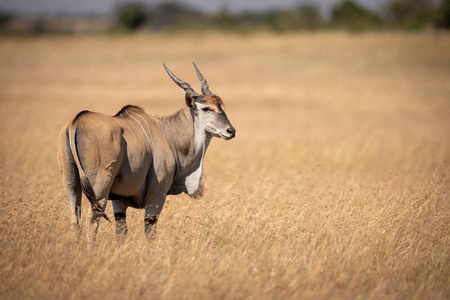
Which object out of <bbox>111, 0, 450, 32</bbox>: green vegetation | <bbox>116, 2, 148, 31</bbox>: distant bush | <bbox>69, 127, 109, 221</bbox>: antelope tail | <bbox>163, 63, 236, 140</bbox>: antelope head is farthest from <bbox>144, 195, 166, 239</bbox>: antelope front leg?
<bbox>116, 2, 148, 31</bbox>: distant bush

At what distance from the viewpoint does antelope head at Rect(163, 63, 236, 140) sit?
20.4 ft

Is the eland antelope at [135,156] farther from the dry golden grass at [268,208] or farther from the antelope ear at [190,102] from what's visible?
the dry golden grass at [268,208]

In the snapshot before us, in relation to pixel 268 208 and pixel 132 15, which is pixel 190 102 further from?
pixel 132 15

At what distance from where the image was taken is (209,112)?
247 inches

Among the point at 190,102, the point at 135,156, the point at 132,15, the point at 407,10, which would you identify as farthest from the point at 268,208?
the point at 407,10

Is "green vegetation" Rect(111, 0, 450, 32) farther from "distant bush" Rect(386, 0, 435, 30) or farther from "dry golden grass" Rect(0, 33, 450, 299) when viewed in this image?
"dry golden grass" Rect(0, 33, 450, 299)

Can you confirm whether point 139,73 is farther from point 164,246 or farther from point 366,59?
point 164,246

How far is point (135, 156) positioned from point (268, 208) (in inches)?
87.3

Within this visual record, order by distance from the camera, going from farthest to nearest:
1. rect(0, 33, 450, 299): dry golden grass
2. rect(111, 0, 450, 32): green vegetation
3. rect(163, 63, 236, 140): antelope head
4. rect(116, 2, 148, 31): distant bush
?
rect(116, 2, 148, 31): distant bush
rect(111, 0, 450, 32): green vegetation
rect(163, 63, 236, 140): antelope head
rect(0, 33, 450, 299): dry golden grass

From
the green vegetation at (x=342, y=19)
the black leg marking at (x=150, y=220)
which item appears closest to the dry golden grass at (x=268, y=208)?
the black leg marking at (x=150, y=220)

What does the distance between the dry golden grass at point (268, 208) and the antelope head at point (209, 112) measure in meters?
0.98

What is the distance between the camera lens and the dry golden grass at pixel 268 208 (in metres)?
4.79

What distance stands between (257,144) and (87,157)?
9185 millimetres

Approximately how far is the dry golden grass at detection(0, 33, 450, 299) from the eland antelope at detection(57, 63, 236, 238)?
14.3 inches
